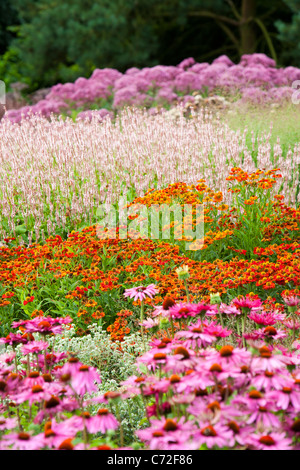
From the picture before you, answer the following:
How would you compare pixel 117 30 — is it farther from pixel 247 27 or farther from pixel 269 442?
pixel 269 442

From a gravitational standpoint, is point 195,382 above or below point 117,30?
below

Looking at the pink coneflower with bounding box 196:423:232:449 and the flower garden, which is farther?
the flower garden

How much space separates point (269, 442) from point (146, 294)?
198cm

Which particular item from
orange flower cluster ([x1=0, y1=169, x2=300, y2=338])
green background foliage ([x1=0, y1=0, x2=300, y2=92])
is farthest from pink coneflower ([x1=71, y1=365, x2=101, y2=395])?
green background foliage ([x1=0, y1=0, x2=300, y2=92])

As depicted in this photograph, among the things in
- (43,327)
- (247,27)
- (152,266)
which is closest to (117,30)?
(247,27)

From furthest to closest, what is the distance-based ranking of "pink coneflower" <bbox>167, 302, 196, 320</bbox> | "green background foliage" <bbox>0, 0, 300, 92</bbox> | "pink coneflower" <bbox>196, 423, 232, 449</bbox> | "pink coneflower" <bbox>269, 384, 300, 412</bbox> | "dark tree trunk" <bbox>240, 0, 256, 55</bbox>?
"dark tree trunk" <bbox>240, 0, 256, 55</bbox>
"green background foliage" <bbox>0, 0, 300, 92</bbox>
"pink coneflower" <bbox>167, 302, 196, 320</bbox>
"pink coneflower" <bbox>269, 384, 300, 412</bbox>
"pink coneflower" <bbox>196, 423, 232, 449</bbox>

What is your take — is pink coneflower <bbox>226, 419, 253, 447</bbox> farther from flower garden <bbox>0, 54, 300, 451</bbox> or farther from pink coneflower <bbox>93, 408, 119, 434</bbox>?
pink coneflower <bbox>93, 408, 119, 434</bbox>

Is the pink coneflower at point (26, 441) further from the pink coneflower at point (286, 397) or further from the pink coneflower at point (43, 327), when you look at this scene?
the pink coneflower at point (286, 397)

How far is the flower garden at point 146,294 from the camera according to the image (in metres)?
1.66

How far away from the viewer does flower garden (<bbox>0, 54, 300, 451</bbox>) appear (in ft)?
5.44

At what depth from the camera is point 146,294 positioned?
3.46 meters
